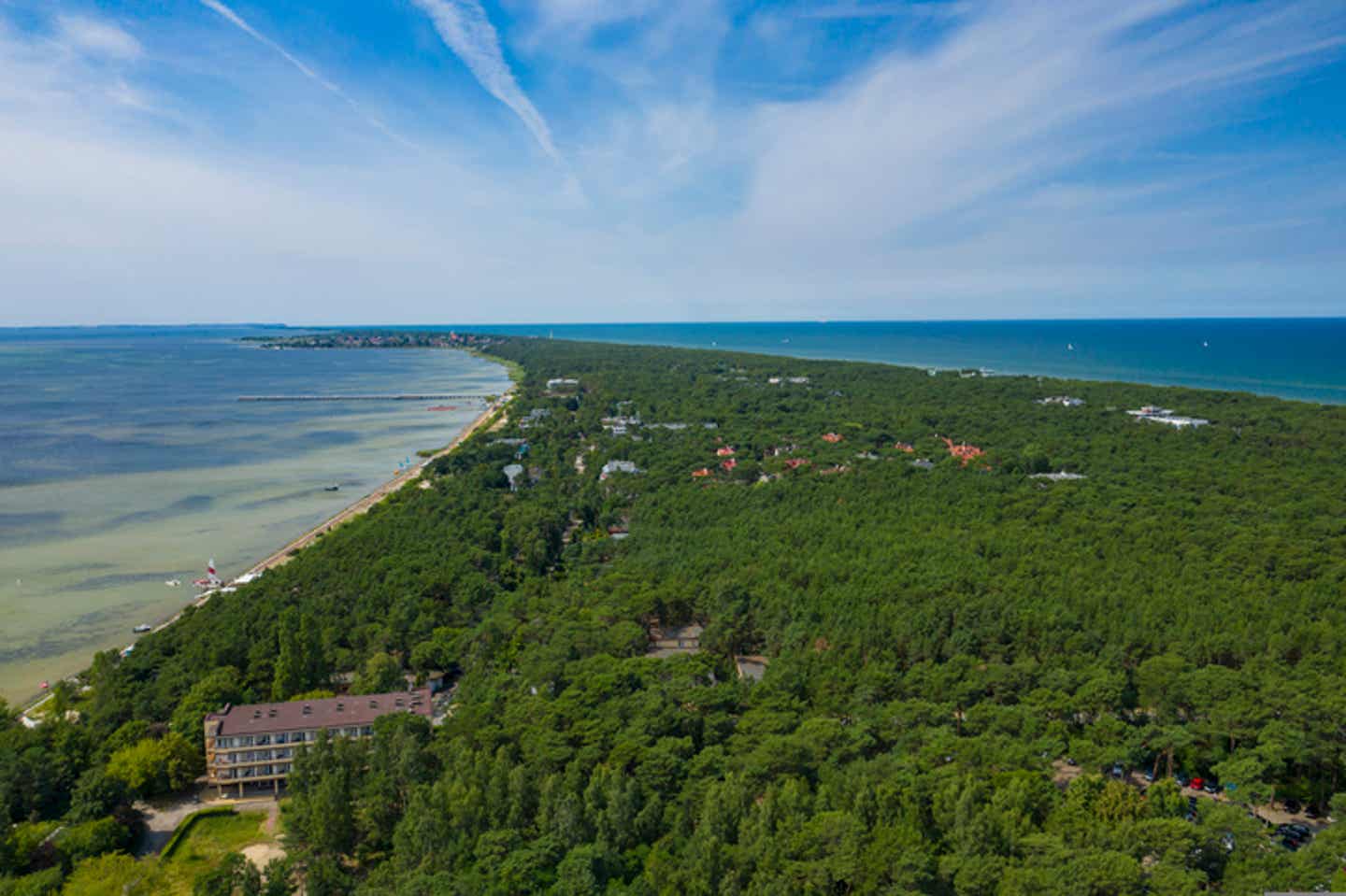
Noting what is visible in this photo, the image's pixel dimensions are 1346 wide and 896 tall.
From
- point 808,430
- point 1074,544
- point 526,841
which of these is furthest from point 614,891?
point 808,430

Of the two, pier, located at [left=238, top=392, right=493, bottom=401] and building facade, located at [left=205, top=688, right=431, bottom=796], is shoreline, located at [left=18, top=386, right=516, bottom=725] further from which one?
pier, located at [left=238, top=392, right=493, bottom=401]

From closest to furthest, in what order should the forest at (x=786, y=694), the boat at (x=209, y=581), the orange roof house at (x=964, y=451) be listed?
the forest at (x=786, y=694)
the boat at (x=209, y=581)
the orange roof house at (x=964, y=451)

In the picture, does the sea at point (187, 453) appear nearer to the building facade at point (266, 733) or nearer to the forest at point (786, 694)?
the forest at point (786, 694)

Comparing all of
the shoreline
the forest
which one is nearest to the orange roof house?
the forest

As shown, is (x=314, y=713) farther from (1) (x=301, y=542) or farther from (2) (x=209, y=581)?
(1) (x=301, y=542)

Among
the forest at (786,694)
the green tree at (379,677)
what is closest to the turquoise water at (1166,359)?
the forest at (786,694)

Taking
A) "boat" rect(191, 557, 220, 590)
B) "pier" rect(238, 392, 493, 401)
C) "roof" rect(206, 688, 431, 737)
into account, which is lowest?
"boat" rect(191, 557, 220, 590)
